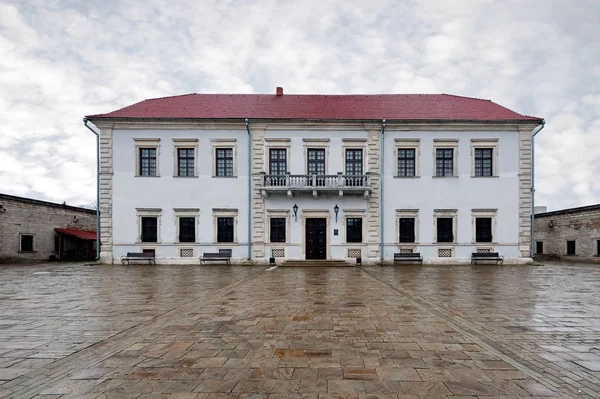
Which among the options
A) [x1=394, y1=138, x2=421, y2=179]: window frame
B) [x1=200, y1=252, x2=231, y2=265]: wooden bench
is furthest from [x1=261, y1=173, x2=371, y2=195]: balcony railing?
[x1=200, y1=252, x2=231, y2=265]: wooden bench

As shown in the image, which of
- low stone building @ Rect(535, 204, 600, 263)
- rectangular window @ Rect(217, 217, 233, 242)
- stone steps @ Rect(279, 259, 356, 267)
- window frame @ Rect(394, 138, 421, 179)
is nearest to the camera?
stone steps @ Rect(279, 259, 356, 267)

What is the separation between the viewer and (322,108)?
2500 centimetres

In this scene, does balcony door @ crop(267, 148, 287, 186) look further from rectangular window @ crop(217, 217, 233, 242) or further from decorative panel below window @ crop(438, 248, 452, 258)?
decorative panel below window @ crop(438, 248, 452, 258)

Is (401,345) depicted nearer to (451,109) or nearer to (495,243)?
(495,243)

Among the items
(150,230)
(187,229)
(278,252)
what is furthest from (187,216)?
(278,252)

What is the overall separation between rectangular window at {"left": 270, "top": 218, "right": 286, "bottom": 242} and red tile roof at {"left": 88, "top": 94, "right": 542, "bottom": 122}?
6823 mm

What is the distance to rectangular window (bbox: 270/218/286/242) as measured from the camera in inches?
911

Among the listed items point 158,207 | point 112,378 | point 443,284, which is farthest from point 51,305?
point 158,207

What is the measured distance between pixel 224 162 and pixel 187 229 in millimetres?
5000

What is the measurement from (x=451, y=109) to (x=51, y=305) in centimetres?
2477

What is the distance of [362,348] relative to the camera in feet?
18.6

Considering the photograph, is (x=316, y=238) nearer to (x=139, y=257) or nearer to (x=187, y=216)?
(x=187, y=216)

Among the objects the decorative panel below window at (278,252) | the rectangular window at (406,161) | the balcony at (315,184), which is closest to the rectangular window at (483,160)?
the rectangular window at (406,161)

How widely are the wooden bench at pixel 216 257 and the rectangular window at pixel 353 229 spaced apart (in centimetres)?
780
